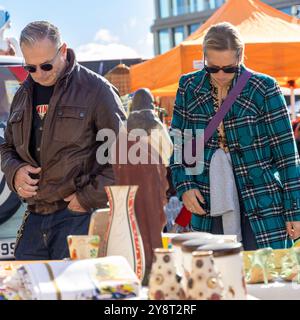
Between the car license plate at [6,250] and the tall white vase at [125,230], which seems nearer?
the tall white vase at [125,230]

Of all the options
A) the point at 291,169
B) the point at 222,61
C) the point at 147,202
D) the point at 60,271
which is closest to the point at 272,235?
the point at 291,169

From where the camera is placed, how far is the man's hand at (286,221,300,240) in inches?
127

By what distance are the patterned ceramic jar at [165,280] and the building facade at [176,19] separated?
54.4 meters

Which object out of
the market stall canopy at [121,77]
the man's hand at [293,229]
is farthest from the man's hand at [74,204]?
the market stall canopy at [121,77]

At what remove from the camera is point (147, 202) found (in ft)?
6.67

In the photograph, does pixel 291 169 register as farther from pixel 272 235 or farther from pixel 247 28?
pixel 247 28

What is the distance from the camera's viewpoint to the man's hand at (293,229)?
127 inches

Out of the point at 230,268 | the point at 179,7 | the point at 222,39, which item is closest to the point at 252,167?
the point at 222,39

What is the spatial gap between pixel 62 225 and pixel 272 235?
0.81 metres

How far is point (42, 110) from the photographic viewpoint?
324 cm

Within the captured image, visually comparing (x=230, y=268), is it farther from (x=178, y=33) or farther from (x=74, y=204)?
(x=178, y=33)

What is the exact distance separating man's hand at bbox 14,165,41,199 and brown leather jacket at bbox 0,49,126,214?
3 centimetres

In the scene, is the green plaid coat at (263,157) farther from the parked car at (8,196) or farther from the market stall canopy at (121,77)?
the market stall canopy at (121,77)

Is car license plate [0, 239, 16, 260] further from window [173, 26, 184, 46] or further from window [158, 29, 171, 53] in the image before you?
window [158, 29, 171, 53]
